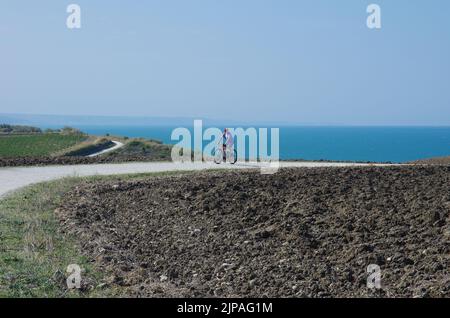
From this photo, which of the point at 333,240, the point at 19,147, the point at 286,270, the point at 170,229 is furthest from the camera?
the point at 19,147

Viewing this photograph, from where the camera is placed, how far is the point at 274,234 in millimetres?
11125

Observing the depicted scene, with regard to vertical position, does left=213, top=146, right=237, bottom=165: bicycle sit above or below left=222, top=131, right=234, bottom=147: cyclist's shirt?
below

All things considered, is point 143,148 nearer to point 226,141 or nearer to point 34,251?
point 226,141

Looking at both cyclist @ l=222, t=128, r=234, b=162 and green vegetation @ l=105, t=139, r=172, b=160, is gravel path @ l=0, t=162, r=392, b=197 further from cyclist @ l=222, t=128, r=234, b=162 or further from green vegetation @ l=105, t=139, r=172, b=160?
green vegetation @ l=105, t=139, r=172, b=160

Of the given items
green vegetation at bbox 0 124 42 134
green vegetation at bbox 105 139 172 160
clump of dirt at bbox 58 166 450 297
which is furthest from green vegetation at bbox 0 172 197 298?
green vegetation at bbox 0 124 42 134

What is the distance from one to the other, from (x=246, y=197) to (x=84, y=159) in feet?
47.9

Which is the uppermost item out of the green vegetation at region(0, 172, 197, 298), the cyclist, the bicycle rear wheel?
the cyclist

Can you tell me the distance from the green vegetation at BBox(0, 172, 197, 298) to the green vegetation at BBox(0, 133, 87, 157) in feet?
94.9

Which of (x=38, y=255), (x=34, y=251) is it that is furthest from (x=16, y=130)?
(x=38, y=255)

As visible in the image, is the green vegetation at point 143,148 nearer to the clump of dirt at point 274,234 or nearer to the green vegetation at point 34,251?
the clump of dirt at point 274,234

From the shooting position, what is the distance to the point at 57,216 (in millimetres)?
13781

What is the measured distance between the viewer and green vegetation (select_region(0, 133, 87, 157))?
44341 mm
